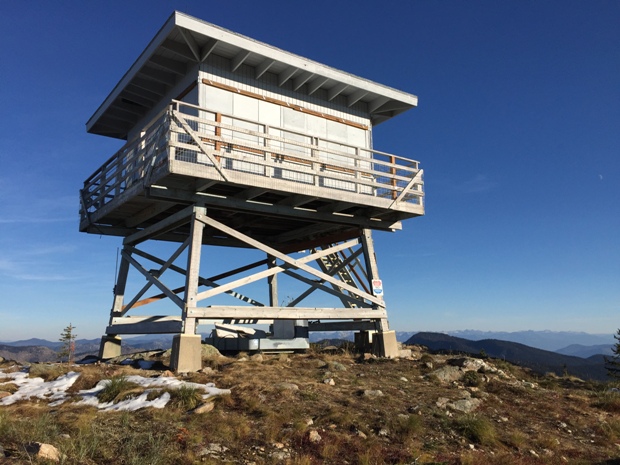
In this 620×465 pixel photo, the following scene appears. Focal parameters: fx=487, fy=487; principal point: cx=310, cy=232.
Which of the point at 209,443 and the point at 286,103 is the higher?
the point at 286,103

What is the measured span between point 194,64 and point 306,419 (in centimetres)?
1262

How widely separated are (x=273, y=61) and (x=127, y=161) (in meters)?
6.05

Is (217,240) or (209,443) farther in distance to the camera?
(217,240)

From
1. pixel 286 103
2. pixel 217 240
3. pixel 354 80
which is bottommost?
pixel 217 240

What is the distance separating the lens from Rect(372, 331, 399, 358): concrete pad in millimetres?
17359

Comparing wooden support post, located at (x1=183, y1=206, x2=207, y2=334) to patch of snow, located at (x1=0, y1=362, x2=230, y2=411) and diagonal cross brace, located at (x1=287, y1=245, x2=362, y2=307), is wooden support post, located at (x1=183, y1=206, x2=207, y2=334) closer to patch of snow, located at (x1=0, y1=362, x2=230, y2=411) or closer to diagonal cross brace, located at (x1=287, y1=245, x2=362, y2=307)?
patch of snow, located at (x1=0, y1=362, x2=230, y2=411)

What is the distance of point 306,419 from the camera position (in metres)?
8.39

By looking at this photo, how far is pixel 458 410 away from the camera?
9.90m

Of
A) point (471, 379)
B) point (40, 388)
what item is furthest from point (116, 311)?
point (471, 379)

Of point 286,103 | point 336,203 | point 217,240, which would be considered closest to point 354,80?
point 286,103

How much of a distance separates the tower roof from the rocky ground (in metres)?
9.99

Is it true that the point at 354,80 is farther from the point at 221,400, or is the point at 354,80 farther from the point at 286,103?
the point at 221,400

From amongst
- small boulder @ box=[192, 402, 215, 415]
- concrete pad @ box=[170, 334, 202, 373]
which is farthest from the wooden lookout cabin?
small boulder @ box=[192, 402, 215, 415]

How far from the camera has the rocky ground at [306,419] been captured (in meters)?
6.94
